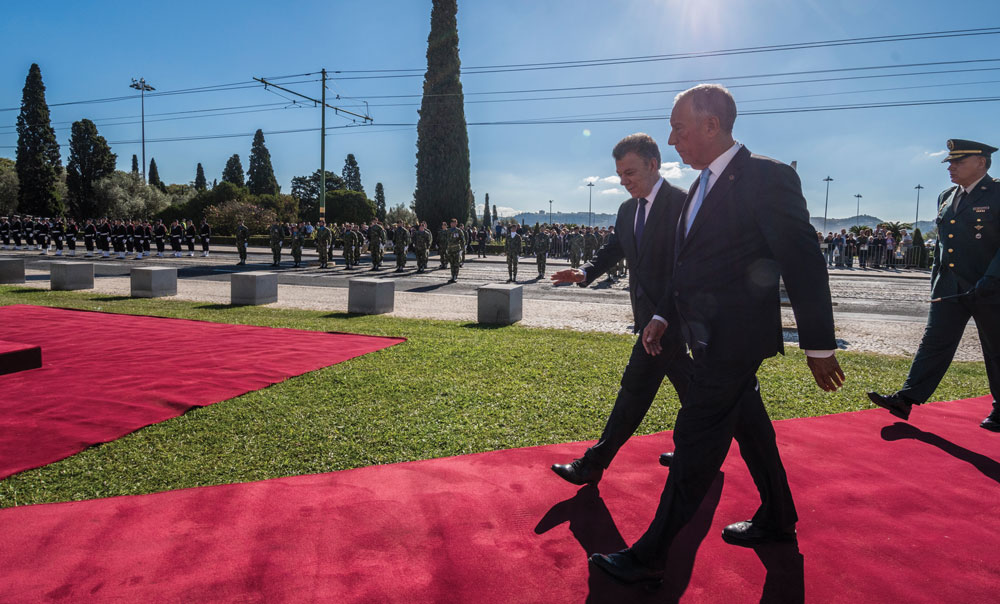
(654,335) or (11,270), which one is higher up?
(654,335)

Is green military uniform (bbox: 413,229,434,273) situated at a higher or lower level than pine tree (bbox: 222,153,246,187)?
lower

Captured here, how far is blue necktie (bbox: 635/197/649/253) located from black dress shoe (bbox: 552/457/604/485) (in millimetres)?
1165

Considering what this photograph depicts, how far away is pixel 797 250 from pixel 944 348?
3.08m

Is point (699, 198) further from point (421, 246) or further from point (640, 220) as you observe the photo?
point (421, 246)

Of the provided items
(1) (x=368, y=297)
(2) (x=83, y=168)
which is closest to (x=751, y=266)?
(1) (x=368, y=297)

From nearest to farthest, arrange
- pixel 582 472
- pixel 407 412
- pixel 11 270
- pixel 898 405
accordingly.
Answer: pixel 582 472, pixel 898 405, pixel 407 412, pixel 11 270

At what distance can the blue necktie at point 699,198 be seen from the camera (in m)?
2.23

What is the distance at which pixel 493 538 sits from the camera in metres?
2.50

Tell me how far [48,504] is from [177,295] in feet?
36.3

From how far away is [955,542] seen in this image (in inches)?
98.7

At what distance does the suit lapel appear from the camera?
2.11m

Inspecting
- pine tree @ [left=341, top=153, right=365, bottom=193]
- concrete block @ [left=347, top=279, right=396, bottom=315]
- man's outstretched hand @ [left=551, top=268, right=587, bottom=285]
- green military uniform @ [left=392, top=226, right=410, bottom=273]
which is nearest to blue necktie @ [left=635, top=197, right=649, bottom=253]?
man's outstretched hand @ [left=551, top=268, right=587, bottom=285]

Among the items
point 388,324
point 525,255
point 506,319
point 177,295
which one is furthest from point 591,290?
point 525,255

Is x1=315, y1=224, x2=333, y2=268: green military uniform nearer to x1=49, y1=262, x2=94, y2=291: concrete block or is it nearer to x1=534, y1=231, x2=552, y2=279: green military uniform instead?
x1=534, y1=231, x2=552, y2=279: green military uniform
